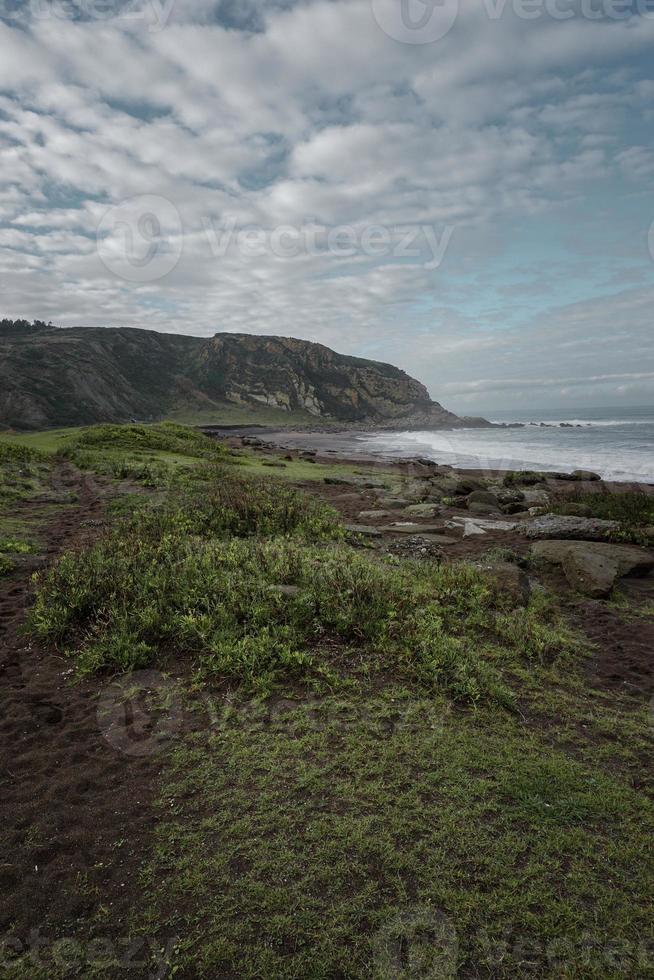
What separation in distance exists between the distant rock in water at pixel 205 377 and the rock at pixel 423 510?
71.7m

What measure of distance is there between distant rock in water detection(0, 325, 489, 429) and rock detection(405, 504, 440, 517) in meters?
71.7

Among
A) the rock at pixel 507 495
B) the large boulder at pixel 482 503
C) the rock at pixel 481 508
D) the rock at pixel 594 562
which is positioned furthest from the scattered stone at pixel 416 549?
the rock at pixel 507 495

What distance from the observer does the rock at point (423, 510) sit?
1412 centimetres

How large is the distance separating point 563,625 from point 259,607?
4.23m

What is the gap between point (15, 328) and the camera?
4186 inches

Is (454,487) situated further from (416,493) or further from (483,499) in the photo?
(483,499)

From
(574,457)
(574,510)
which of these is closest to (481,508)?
(574,510)

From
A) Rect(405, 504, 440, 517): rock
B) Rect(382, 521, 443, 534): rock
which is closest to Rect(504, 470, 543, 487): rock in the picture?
Rect(405, 504, 440, 517): rock

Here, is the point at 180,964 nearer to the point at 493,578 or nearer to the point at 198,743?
the point at 198,743

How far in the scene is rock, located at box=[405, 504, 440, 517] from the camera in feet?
46.3

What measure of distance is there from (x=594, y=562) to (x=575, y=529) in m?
2.74

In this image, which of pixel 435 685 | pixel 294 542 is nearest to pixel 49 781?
pixel 435 685

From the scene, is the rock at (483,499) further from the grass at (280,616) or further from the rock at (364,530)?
the grass at (280,616)

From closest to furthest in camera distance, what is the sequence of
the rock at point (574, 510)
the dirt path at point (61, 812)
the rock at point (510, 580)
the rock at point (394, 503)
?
1. the dirt path at point (61, 812)
2. the rock at point (510, 580)
3. the rock at point (574, 510)
4. the rock at point (394, 503)
